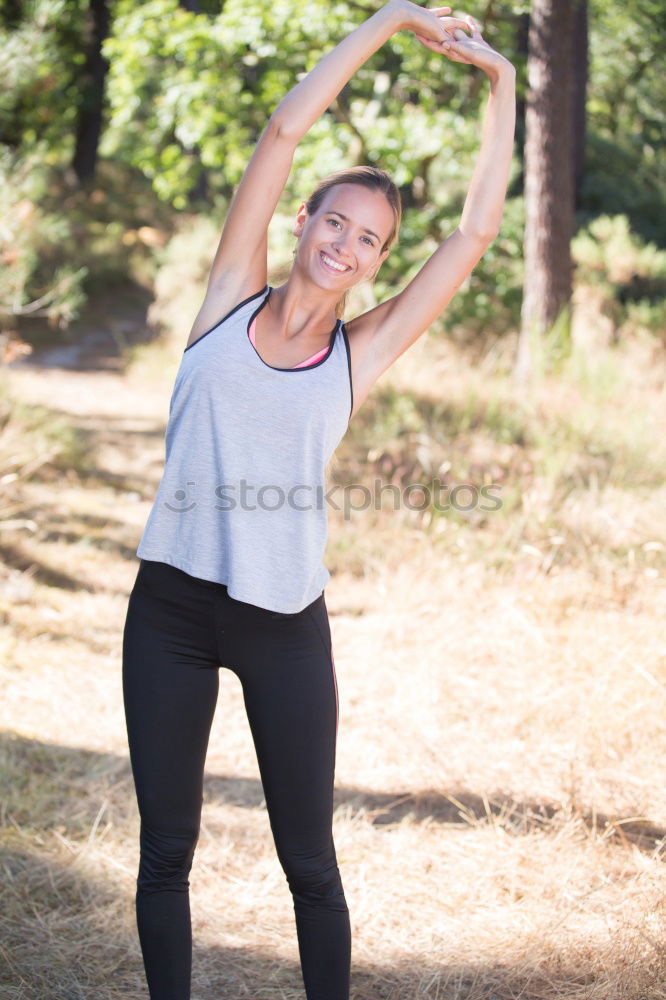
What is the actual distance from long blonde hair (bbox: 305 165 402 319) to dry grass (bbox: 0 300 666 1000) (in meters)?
1.71

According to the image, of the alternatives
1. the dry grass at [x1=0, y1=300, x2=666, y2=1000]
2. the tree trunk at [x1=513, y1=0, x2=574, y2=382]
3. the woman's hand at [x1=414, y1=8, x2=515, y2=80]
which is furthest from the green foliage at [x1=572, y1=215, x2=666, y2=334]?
the woman's hand at [x1=414, y1=8, x2=515, y2=80]

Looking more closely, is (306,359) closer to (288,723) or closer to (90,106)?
(288,723)

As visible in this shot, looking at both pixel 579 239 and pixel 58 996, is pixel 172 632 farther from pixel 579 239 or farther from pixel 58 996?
pixel 579 239

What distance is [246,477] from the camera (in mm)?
1878

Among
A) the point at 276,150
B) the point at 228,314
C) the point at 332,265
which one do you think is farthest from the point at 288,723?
the point at 276,150

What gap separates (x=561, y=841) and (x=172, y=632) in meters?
1.75

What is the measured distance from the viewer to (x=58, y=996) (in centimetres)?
243

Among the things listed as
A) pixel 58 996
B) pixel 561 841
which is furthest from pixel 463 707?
pixel 58 996

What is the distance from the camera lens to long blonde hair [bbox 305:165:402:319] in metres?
2.10

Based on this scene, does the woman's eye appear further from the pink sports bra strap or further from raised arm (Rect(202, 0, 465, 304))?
the pink sports bra strap

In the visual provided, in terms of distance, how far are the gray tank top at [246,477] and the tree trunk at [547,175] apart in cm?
521

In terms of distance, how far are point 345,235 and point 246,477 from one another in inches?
21.9

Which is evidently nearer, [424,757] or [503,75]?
[503,75]

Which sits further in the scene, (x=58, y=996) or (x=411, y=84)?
(x=411, y=84)
